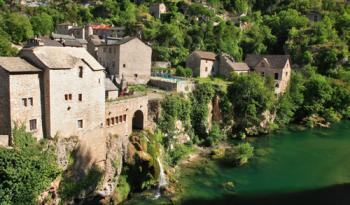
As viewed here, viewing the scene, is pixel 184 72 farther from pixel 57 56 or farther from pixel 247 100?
pixel 57 56

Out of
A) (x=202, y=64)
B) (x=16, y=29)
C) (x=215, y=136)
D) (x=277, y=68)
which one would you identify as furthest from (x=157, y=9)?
(x=215, y=136)

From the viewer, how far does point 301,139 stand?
55.3 meters

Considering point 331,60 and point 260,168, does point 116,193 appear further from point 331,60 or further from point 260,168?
point 331,60

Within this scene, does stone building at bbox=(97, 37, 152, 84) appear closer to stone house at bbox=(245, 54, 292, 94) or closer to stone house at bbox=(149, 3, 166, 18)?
stone house at bbox=(245, 54, 292, 94)

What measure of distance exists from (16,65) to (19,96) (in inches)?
97.2

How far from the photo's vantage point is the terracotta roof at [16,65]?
27527 mm

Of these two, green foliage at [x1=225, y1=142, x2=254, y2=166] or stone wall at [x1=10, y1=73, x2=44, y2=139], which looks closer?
stone wall at [x1=10, y1=73, x2=44, y2=139]

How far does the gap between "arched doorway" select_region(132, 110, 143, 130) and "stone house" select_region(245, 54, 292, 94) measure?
32139 mm

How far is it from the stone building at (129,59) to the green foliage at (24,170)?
2682cm

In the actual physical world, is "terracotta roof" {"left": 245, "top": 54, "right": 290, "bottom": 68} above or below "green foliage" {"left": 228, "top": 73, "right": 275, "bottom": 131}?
above

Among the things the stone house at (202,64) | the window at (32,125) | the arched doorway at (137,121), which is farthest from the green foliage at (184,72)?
the window at (32,125)

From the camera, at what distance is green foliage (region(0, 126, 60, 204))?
2616 cm

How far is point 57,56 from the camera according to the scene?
31.3 m

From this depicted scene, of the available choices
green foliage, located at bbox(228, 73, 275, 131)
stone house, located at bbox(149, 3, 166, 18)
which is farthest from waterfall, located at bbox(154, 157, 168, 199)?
stone house, located at bbox(149, 3, 166, 18)
